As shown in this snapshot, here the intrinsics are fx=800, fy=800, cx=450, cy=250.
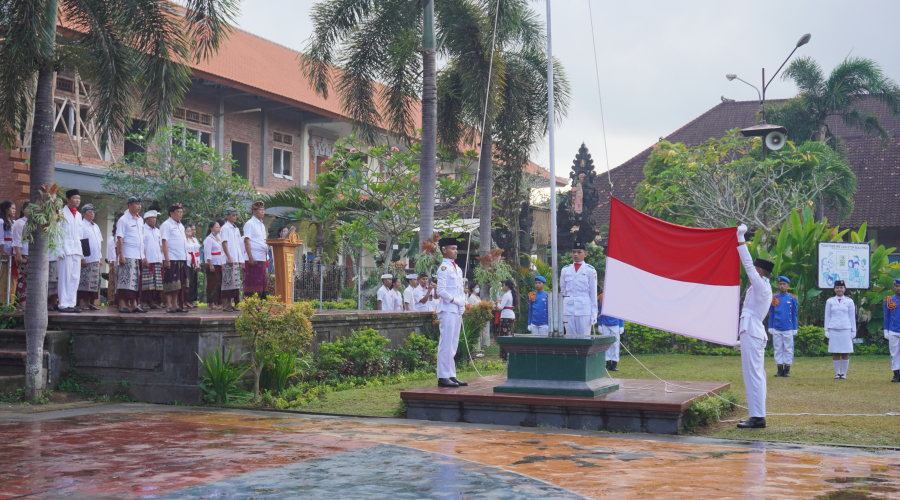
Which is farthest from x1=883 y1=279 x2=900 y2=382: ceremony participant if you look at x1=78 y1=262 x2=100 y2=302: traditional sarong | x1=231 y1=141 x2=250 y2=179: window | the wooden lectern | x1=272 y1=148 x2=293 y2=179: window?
x1=272 y1=148 x2=293 y2=179: window

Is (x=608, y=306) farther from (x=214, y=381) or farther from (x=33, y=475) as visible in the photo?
(x=33, y=475)

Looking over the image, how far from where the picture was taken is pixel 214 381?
9.64m

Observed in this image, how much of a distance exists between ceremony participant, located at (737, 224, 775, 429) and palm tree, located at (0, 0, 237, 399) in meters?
7.18

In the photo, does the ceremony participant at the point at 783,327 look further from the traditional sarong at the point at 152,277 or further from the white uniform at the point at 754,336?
the traditional sarong at the point at 152,277

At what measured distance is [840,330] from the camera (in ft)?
44.7

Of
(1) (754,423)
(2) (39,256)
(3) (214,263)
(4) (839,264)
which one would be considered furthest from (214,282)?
(4) (839,264)

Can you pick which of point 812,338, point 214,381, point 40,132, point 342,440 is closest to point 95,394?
point 214,381

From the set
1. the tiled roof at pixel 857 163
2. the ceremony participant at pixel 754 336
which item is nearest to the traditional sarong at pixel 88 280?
the ceremony participant at pixel 754 336

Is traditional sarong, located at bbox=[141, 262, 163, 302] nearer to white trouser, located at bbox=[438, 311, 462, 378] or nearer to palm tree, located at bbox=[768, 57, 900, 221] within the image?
white trouser, located at bbox=[438, 311, 462, 378]

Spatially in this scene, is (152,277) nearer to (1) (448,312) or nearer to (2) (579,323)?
(1) (448,312)

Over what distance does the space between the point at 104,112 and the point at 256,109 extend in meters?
13.9

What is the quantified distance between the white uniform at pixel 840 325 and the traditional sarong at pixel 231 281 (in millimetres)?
9686

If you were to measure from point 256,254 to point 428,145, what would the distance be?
5.54 meters

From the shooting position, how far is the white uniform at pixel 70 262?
10.7 meters
